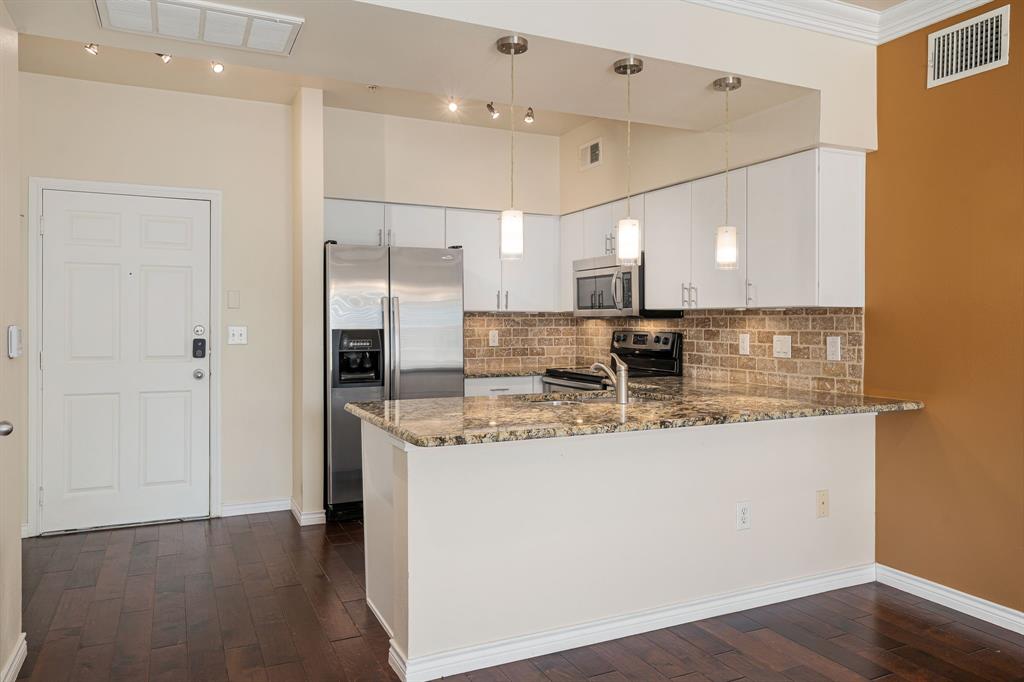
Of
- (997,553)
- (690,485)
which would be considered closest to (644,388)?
(690,485)

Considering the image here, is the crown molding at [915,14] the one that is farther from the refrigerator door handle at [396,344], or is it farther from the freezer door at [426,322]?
the refrigerator door handle at [396,344]

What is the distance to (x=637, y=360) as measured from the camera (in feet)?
16.4

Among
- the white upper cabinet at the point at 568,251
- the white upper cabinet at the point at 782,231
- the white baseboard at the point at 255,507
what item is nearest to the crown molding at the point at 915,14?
the white upper cabinet at the point at 782,231

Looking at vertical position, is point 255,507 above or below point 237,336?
below

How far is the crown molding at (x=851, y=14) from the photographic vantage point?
306 cm

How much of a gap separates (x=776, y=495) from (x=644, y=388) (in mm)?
946

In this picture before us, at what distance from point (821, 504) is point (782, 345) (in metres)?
0.93

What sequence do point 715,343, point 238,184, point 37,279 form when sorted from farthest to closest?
point 238,184 → point 715,343 → point 37,279

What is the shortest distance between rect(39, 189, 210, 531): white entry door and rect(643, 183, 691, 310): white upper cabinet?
9.29 feet

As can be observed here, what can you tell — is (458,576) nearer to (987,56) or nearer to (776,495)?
(776,495)

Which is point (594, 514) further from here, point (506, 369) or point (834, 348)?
point (506, 369)

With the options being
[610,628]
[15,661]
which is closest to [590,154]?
[610,628]

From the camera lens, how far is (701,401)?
3.17 metres

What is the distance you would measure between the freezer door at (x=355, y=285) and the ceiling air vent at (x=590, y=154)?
5.67 feet
